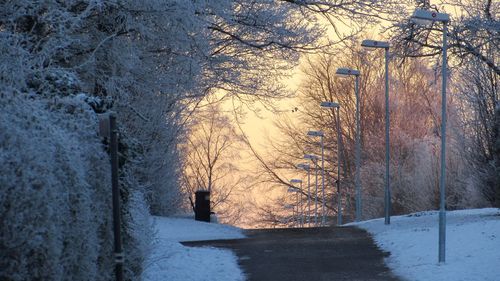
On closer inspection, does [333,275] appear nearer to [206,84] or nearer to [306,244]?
[306,244]

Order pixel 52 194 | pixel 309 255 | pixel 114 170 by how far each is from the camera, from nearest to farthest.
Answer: pixel 52 194 < pixel 114 170 < pixel 309 255

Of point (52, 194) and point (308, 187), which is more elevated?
point (52, 194)

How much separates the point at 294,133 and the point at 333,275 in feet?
159

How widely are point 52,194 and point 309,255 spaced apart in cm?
1328

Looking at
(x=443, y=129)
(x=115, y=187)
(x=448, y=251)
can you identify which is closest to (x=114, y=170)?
(x=115, y=187)

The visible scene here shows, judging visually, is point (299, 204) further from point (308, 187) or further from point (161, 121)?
point (161, 121)

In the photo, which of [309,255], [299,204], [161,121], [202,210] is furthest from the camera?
[299,204]

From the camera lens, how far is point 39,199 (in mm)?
7043

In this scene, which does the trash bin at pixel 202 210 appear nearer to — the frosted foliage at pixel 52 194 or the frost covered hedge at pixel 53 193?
the frost covered hedge at pixel 53 193

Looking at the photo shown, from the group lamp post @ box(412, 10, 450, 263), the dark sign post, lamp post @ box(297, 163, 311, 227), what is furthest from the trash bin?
lamp post @ box(297, 163, 311, 227)

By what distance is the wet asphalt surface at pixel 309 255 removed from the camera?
17.1 m

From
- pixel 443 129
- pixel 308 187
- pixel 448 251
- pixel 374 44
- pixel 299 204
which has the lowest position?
pixel 299 204

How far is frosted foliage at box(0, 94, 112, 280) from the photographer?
21.9 ft

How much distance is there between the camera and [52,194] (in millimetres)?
7430
